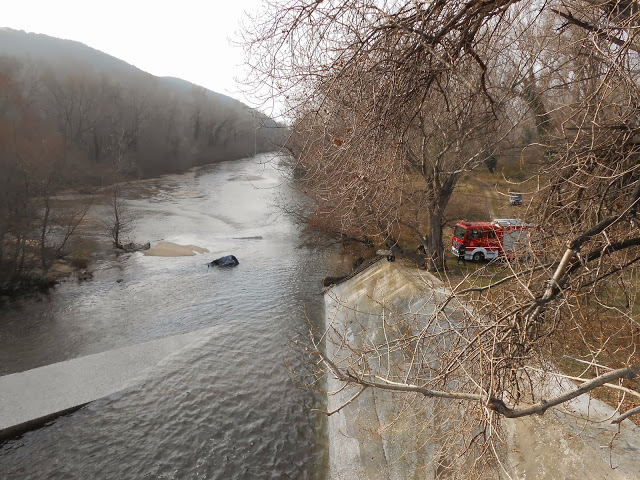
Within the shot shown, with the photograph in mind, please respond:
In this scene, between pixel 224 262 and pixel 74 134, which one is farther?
pixel 74 134

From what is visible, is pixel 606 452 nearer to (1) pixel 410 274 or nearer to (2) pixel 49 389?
(1) pixel 410 274

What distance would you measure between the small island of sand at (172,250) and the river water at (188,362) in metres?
0.66

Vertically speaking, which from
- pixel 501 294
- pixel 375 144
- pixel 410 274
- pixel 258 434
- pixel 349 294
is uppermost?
pixel 375 144

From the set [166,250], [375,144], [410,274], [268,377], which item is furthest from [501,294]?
[166,250]

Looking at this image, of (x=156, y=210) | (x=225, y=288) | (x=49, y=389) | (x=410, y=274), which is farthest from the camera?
(x=156, y=210)

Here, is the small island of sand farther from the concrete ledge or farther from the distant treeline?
the concrete ledge

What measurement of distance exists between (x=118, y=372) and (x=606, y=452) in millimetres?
11010

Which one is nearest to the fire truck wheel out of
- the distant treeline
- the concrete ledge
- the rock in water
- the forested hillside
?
the distant treeline

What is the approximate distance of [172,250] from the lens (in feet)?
75.0

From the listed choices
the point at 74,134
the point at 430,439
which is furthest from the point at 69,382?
the point at 74,134

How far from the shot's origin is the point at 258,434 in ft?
29.7

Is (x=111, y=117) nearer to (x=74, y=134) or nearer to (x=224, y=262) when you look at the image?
(x=74, y=134)

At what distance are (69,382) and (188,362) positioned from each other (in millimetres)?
2959

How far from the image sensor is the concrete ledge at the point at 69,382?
9.47 meters
